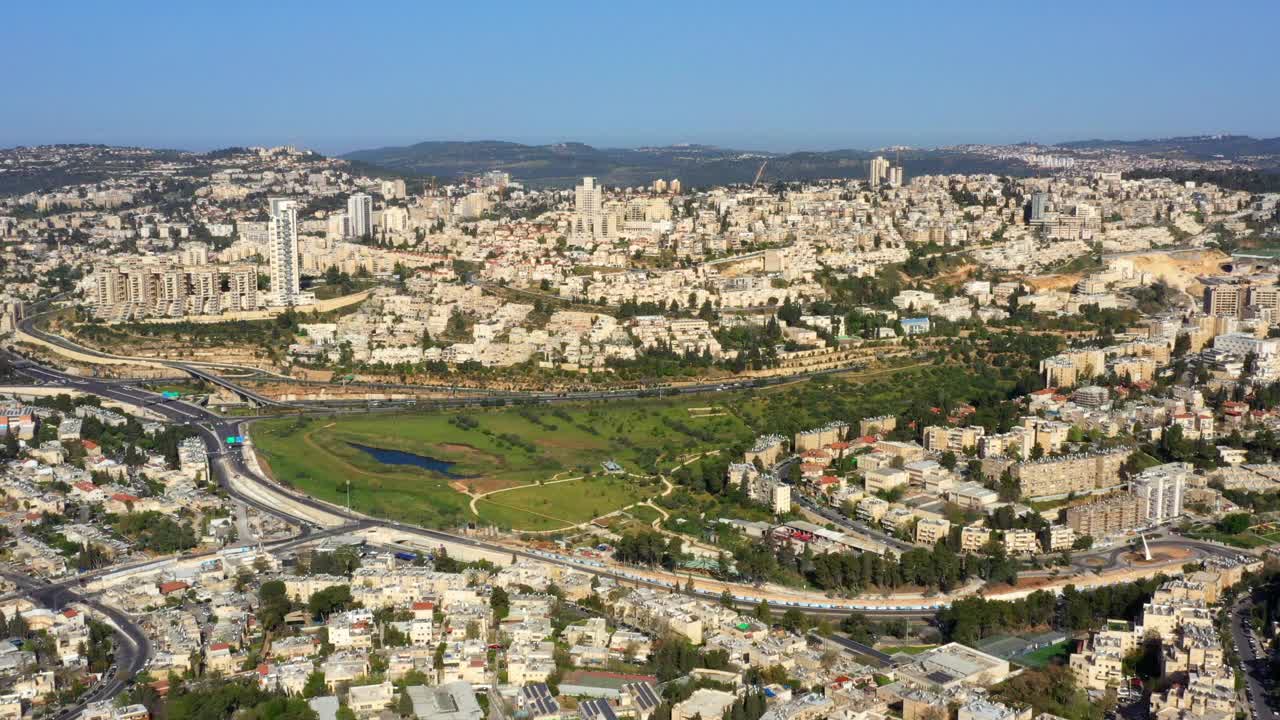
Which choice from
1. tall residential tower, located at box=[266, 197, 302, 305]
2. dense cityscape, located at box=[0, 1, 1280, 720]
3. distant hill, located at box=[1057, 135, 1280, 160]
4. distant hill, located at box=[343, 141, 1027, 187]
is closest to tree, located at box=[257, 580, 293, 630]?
dense cityscape, located at box=[0, 1, 1280, 720]

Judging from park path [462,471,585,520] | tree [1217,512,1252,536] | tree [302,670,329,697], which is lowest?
tree [302,670,329,697]

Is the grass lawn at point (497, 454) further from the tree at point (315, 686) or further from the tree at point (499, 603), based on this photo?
the tree at point (315, 686)

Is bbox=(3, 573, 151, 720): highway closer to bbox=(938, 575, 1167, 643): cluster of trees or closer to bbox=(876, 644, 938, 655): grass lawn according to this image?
bbox=(876, 644, 938, 655): grass lawn

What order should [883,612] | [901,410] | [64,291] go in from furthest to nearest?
[64,291], [901,410], [883,612]

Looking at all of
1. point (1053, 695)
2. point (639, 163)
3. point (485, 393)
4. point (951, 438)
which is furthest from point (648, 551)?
point (639, 163)

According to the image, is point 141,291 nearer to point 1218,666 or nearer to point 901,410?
point 901,410

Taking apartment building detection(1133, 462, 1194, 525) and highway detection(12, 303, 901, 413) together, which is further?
highway detection(12, 303, 901, 413)

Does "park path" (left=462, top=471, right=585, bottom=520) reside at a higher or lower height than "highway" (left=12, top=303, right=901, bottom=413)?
lower

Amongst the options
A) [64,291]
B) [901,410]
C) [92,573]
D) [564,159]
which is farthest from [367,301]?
[564,159]

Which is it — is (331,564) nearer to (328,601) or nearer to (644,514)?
(328,601)
